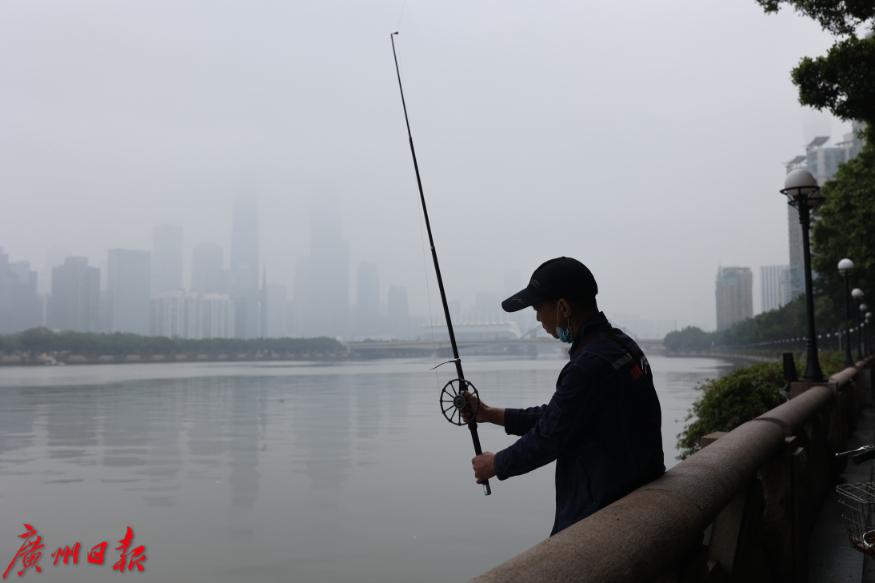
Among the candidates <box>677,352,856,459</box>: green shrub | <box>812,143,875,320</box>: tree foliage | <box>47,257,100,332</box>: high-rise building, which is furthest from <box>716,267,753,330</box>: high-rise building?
<box>677,352,856,459</box>: green shrub

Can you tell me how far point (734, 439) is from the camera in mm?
3215

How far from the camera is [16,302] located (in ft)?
563

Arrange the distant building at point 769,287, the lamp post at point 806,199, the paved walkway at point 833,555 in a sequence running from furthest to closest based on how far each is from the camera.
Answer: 1. the distant building at point 769,287
2. the lamp post at point 806,199
3. the paved walkway at point 833,555

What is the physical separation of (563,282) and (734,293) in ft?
656

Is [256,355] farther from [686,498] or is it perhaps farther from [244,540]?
[686,498]

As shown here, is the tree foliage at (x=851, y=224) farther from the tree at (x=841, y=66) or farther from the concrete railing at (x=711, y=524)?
the concrete railing at (x=711, y=524)

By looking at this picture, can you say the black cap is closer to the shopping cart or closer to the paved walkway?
the shopping cart

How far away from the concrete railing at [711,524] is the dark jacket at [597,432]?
0.39 ft

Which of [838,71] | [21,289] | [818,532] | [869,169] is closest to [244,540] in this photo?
[818,532]

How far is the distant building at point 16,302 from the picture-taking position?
169137 millimetres

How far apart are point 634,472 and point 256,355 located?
15673 centimetres

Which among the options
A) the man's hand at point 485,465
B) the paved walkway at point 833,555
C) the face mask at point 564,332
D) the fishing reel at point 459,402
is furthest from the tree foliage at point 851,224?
the man's hand at point 485,465

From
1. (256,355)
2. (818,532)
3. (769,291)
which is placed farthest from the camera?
(769,291)

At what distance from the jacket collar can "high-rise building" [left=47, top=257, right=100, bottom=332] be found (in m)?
204
